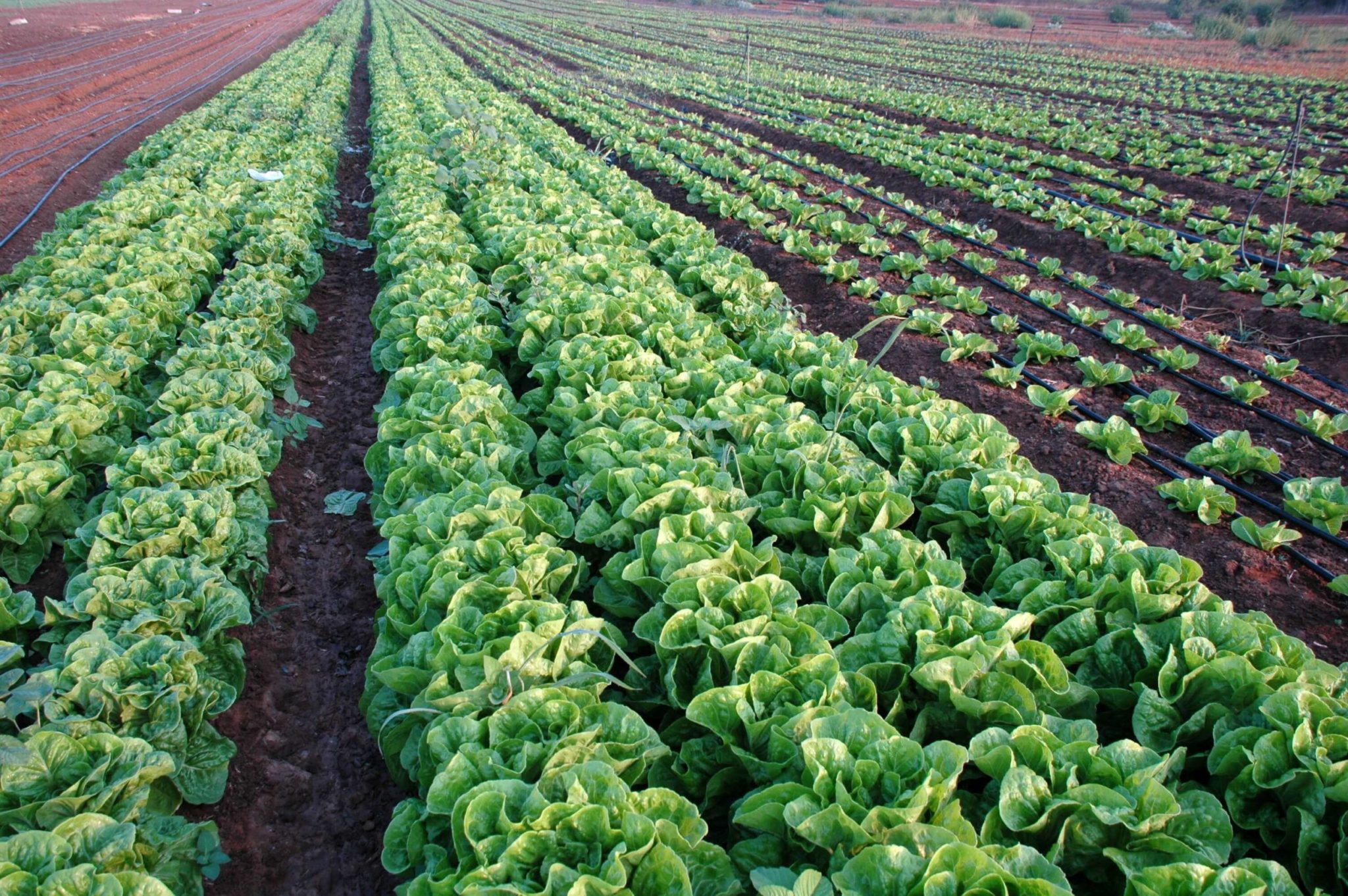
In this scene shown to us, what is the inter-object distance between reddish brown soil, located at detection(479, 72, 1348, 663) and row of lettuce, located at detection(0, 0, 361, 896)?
6.33m

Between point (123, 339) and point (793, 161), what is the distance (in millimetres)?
13182

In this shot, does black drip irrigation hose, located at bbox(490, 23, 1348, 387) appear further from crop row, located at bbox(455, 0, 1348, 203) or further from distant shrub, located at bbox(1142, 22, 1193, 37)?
distant shrub, located at bbox(1142, 22, 1193, 37)

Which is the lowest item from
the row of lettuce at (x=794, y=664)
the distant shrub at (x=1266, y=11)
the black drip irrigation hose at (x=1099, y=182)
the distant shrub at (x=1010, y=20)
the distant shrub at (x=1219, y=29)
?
the row of lettuce at (x=794, y=664)

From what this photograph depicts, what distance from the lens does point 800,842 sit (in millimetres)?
2598

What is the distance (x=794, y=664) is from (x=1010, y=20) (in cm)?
6055

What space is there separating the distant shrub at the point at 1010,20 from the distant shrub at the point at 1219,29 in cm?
974

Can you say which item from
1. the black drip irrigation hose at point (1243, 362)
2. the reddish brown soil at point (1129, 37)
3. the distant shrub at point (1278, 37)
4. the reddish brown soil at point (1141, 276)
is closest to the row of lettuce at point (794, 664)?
the black drip irrigation hose at point (1243, 362)

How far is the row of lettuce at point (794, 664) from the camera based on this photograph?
8.11ft

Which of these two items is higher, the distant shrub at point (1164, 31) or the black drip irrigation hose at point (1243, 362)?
the distant shrub at point (1164, 31)

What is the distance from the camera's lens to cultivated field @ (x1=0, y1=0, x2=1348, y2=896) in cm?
259

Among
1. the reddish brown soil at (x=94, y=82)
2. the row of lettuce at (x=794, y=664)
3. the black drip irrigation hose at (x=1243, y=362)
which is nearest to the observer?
the row of lettuce at (x=794, y=664)

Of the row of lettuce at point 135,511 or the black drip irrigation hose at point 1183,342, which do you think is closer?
the row of lettuce at point 135,511

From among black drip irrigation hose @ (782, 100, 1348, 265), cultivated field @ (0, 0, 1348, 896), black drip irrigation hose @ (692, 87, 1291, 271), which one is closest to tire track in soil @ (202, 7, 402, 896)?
cultivated field @ (0, 0, 1348, 896)

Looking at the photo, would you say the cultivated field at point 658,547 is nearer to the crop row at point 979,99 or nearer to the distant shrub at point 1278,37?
the crop row at point 979,99
